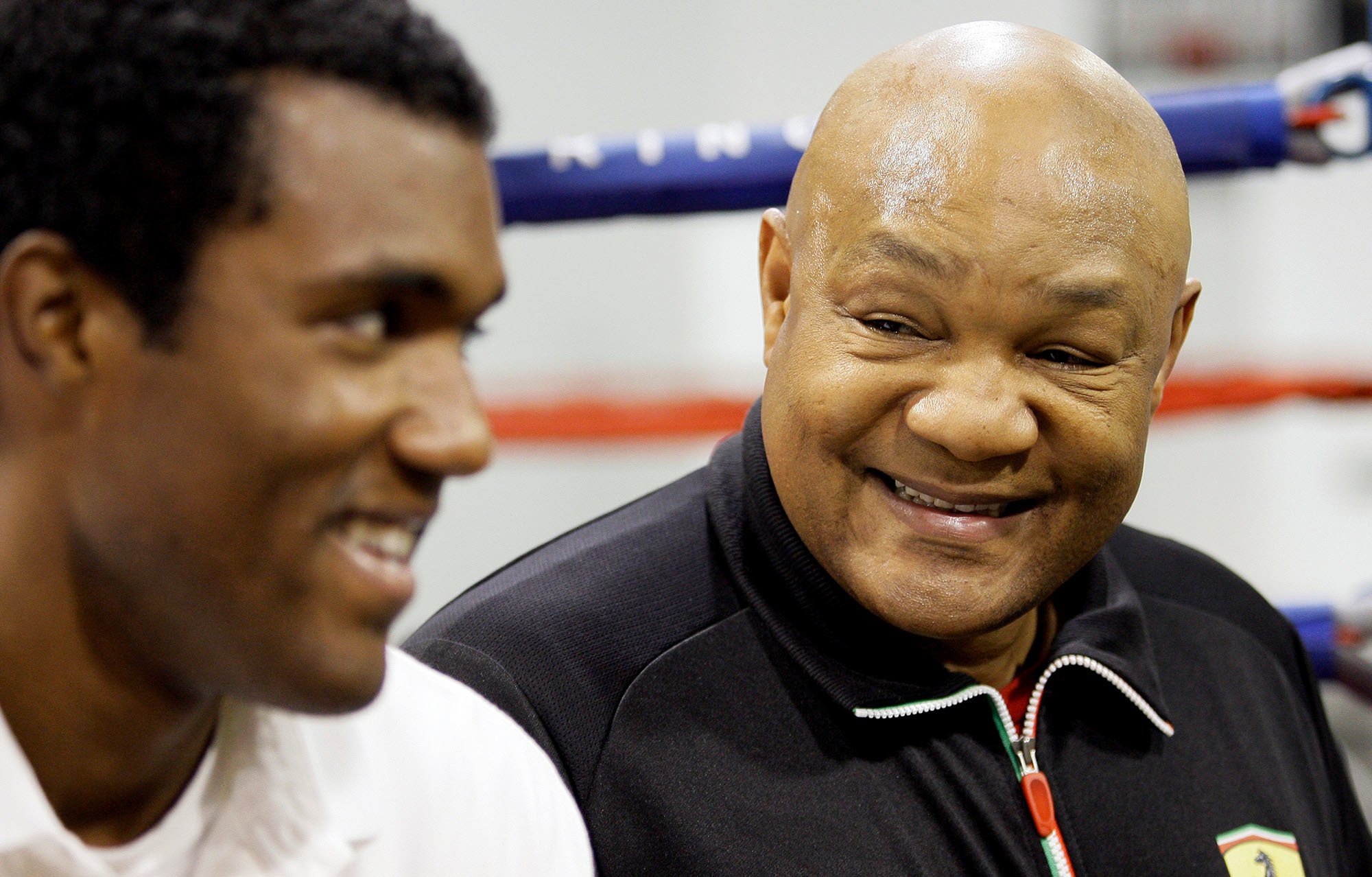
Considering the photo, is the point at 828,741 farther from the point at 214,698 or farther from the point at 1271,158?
the point at 1271,158

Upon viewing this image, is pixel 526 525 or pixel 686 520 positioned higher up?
pixel 686 520

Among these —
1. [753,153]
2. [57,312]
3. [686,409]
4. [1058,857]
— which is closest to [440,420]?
[57,312]

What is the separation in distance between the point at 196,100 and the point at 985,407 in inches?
23.6

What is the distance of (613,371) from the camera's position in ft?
12.9

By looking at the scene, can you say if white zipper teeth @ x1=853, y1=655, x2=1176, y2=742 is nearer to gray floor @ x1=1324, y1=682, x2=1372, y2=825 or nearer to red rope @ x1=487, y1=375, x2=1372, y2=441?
red rope @ x1=487, y1=375, x2=1372, y2=441

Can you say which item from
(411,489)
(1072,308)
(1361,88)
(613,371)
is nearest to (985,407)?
(1072,308)

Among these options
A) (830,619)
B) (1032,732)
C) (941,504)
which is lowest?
(1032,732)

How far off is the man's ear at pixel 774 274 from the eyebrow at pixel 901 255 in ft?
0.40

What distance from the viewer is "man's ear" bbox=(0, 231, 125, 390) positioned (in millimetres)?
599

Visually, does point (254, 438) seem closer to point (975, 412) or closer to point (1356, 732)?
point (975, 412)

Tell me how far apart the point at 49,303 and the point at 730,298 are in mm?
3440

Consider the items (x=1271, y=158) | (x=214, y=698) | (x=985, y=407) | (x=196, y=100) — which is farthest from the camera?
(x=1271, y=158)

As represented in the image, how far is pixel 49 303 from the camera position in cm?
61

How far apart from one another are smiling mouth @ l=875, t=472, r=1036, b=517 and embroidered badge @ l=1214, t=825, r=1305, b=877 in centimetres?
38
